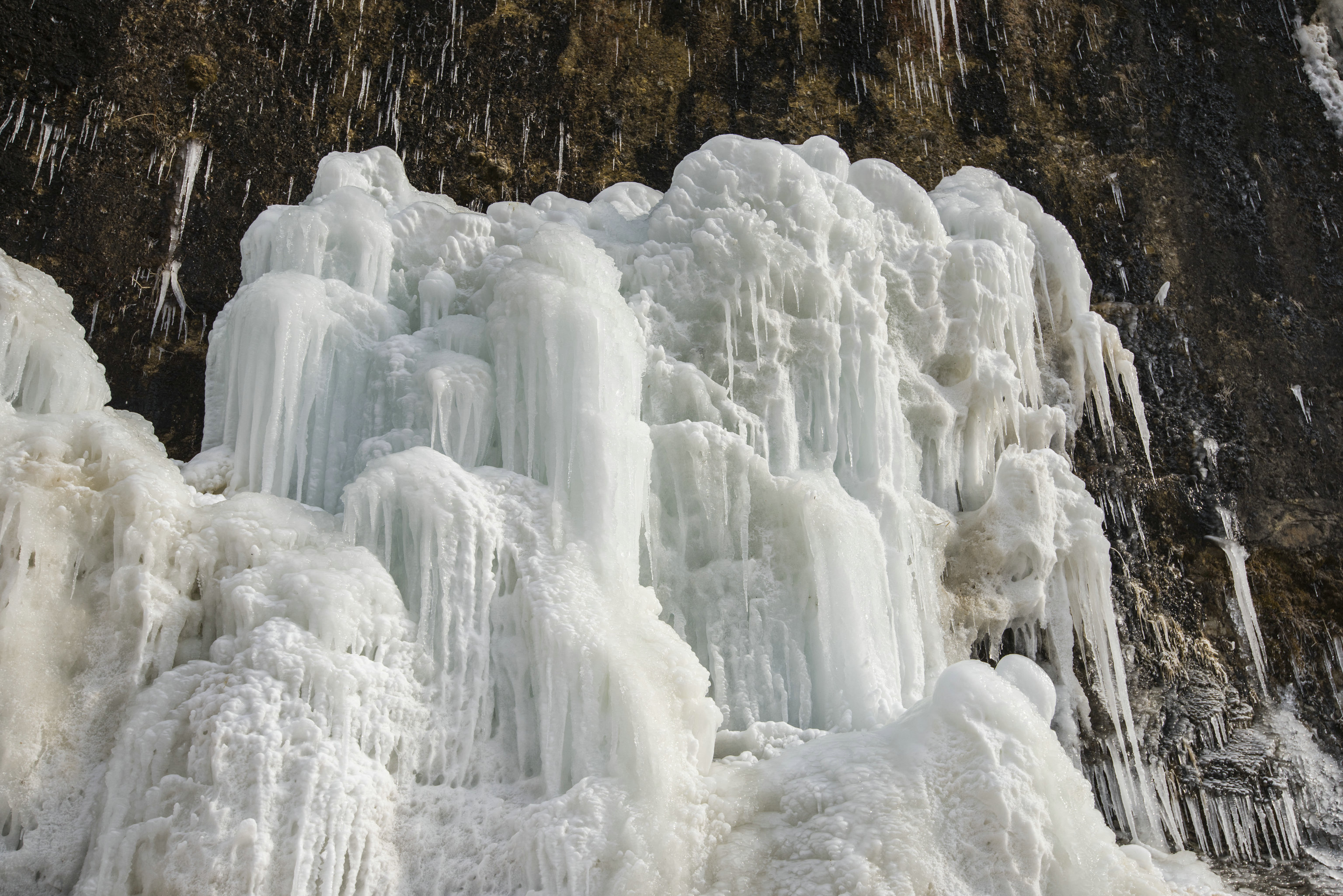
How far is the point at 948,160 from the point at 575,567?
6.46 metres

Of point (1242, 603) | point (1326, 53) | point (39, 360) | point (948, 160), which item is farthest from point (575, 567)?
point (1326, 53)

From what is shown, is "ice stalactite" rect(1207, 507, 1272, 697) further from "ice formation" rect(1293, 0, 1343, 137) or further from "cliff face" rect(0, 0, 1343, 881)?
"ice formation" rect(1293, 0, 1343, 137)

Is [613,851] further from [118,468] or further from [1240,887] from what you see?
[1240,887]

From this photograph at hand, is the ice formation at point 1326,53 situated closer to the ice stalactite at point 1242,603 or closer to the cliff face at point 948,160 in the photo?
the cliff face at point 948,160

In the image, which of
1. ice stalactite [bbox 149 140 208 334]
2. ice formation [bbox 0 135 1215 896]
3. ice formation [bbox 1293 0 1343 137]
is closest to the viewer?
ice formation [bbox 0 135 1215 896]

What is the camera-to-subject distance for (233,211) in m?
8.01

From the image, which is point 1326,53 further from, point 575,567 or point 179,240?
point 179,240

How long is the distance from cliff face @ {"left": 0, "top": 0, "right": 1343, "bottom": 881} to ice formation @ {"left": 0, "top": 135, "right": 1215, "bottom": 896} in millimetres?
1580

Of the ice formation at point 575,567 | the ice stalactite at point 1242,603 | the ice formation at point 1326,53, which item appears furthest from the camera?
the ice formation at point 1326,53

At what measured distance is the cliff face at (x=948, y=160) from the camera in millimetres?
7652

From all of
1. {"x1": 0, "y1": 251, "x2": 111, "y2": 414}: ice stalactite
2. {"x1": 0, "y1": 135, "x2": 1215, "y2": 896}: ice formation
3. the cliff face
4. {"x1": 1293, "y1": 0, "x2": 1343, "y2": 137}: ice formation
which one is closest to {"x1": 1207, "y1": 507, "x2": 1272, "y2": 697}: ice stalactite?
the cliff face

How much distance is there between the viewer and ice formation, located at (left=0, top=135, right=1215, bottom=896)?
3.93 metres

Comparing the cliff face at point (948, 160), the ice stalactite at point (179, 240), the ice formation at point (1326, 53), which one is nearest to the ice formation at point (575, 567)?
the cliff face at point (948, 160)

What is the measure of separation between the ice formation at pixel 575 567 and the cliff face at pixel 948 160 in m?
1.58
